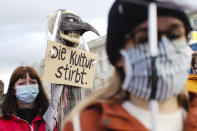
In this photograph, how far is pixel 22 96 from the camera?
3.57 m

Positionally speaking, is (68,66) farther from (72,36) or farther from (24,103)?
(24,103)

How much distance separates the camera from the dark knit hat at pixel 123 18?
1.31 m

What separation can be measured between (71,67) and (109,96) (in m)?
2.56

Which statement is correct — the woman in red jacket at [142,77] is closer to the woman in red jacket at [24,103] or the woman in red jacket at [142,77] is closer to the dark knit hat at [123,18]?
the dark knit hat at [123,18]

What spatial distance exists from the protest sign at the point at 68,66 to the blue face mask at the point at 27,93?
6.0 inches

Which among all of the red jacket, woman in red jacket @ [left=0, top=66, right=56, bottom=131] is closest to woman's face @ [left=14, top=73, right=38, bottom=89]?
woman in red jacket @ [left=0, top=66, right=56, bottom=131]

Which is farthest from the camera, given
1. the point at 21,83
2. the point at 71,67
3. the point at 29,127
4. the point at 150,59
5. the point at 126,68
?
the point at 71,67

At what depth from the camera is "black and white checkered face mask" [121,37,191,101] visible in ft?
4.03

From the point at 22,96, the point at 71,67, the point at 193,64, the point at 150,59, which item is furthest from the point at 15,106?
the point at 150,59

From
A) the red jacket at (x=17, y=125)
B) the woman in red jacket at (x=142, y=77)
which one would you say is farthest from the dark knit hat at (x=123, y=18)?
the red jacket at (x=17, y=125)

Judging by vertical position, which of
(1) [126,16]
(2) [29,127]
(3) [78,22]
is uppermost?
(3) [78,22]

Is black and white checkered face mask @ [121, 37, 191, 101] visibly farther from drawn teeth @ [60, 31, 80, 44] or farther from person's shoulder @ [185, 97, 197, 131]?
drawn teeth @ [60, 31, 80, 44]

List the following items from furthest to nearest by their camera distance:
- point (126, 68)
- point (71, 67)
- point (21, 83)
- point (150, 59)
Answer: point (71, 67) < point (21, 83) < point (126, 68) < point (150, 59)

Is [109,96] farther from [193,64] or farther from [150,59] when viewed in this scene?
[193,64]
